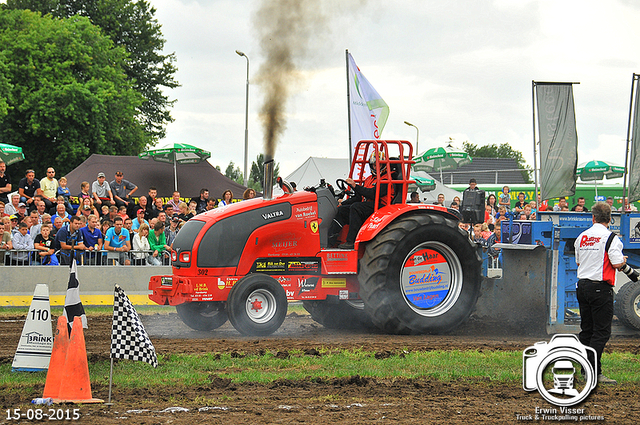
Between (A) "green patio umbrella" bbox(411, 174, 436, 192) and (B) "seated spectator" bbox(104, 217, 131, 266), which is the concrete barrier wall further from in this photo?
(A) "green patio umbrella" bbox(411, 174, 436, 192)

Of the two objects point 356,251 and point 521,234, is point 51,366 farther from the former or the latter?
point 521,234

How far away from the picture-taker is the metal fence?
1301 cm

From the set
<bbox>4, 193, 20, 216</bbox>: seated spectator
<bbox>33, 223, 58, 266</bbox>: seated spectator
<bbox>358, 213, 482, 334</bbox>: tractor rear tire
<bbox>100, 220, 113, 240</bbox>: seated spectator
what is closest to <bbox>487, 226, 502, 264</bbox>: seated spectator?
<bbox>358, 213, 482, 334</bbox>: tractor rear tire

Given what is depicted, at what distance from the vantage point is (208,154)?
19859mm

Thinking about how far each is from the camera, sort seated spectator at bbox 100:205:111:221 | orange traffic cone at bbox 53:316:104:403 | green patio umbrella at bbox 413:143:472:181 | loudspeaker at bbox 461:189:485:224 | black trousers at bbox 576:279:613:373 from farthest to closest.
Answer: green patio umbrella at bbox 413:143:472:181 < seated spectator at bbox 100:205:111:221 < loudspeaker at bbox 461:189:485:224 < black trousers at bbox 576:279:613:373 < orange traffic cone at bbox 53:316:104:403

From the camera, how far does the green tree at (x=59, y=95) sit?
35.0m

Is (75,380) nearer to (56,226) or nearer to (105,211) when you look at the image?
(56,226)

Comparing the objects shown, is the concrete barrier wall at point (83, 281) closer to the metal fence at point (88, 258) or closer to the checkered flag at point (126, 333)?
the metal fence at point (88, 258)

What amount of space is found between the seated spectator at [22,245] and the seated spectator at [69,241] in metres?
0.48

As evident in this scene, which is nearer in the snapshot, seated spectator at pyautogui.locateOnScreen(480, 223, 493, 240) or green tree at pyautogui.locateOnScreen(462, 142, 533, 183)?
seated spectator at pyautogui.locateOnScreen(480, 223, 493, 240)

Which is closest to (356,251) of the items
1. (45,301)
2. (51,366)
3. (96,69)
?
(45,301)

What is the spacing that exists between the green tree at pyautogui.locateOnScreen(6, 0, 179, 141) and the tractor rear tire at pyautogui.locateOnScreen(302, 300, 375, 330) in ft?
117

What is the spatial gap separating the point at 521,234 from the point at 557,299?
1.09 metres

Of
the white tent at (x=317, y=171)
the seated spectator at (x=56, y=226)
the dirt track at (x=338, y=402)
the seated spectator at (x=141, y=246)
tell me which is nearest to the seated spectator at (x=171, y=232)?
the seated spectator at (x=141, y=246)
